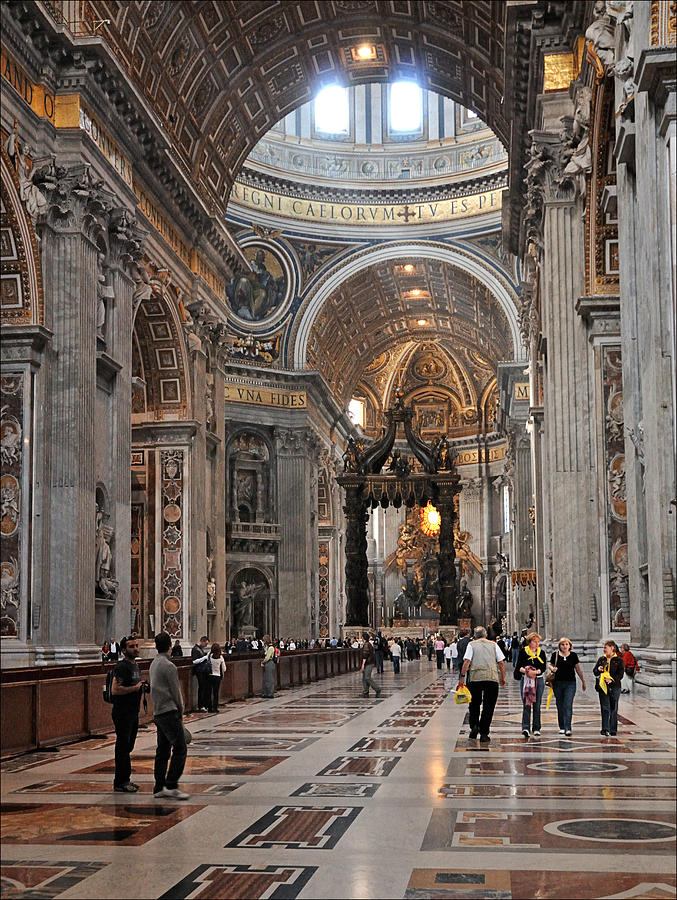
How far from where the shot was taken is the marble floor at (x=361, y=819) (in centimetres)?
496

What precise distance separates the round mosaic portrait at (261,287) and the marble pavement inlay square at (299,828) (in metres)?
35.5

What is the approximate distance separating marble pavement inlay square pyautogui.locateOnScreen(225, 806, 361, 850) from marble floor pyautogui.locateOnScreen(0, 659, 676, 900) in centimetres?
1

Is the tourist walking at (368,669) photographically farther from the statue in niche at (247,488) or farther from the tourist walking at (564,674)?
the statue in niche at (247,488)

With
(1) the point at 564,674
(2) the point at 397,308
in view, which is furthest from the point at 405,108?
(1) the point at 564,674

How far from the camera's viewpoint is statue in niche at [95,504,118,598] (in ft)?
59.6

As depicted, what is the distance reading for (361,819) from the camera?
21.6ft

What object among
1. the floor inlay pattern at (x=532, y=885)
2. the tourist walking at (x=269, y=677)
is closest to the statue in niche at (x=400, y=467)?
the tourist walking at (x=269, y=677)

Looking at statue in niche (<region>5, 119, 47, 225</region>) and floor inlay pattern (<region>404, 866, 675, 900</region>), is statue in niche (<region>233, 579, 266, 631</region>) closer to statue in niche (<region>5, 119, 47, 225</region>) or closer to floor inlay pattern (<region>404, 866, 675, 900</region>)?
statue in niche (<region>5, 119, 47, 225</region>)

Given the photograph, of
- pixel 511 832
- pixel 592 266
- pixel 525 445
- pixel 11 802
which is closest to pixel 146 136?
pixel 592 266

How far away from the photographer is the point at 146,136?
20.1 meters

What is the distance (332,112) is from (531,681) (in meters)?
35.8

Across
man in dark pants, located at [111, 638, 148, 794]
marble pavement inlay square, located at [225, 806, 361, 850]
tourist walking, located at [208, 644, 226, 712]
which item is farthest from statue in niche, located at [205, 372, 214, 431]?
marble pavement inlay square, located at [225, 806, 361, 850]

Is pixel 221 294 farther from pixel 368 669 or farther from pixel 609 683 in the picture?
pixel 609 683

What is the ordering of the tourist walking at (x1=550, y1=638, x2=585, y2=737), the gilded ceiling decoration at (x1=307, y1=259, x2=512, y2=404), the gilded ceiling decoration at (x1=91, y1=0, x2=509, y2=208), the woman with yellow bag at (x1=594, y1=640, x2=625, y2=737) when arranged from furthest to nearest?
the gilded ceiling decoration at (x1=307, y1=259, x2=512, y2=404) < the gilded ceiling decoration at (x1=91, y1=0, x2=509, y2=208) < the tourist walking at (x1=550, y1=638, x2=585, y2=737) < the woman with yellow bag at (x1=594, y1=640, x2=625, y2=737)
